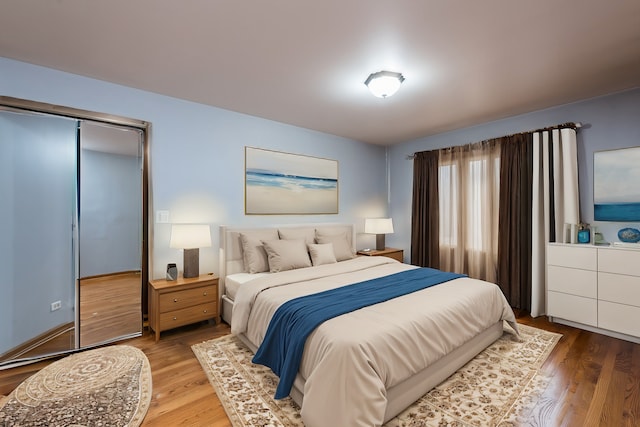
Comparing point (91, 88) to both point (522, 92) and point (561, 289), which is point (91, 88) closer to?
point (522, 92)

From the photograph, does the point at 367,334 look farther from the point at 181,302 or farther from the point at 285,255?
the point at 181,302

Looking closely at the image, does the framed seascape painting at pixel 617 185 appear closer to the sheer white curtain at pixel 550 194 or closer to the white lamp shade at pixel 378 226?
the sheer white curtain at pixel 550 194

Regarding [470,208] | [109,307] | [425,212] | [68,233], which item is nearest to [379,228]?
[425,212]

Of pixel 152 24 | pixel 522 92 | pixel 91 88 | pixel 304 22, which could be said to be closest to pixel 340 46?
pixel 304 22

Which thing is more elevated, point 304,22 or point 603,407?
point 304,22

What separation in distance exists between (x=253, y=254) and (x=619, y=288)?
380cm

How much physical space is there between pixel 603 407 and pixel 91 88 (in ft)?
15.7

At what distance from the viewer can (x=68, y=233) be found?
8.73ft

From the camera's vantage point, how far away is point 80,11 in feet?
6.08

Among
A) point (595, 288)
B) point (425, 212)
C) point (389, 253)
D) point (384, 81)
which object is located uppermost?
point (384, 81)

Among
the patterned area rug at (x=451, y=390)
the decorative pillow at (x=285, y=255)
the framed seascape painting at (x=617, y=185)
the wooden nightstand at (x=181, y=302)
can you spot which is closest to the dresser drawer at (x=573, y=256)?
the framed seascape painting at (x=617, y=185)

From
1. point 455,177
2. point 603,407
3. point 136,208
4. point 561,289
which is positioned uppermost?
point 455,177

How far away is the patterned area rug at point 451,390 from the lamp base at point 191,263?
2.48 feet

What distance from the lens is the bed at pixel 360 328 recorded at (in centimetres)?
156
